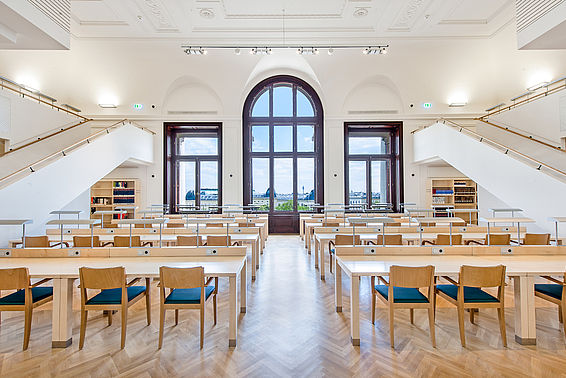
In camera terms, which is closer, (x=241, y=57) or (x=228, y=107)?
(x=241, y=57)

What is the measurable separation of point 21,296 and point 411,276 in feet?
12.7

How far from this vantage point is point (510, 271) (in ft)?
9.18

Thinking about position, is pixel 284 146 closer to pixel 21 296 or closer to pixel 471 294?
pixel 471 294

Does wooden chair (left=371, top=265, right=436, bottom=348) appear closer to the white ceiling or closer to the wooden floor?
the wooden floor

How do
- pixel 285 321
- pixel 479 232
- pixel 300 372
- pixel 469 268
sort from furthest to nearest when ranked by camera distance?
1. pixel 479 232
2. pixel 285 321
3. pixel 469 268
4. pixel 300 372

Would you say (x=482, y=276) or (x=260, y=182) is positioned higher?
(x=260, y=182)

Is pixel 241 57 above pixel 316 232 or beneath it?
above

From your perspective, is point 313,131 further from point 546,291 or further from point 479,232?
point 546,291

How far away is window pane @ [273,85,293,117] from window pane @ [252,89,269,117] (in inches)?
12.5

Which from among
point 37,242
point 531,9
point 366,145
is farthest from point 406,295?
point 366,145

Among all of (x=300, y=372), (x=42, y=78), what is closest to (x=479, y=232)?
(x=300, y=372)

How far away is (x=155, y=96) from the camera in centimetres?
1039

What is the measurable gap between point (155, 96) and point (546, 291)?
11400 millimetres

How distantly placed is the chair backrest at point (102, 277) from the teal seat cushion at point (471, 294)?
10.8 feet
